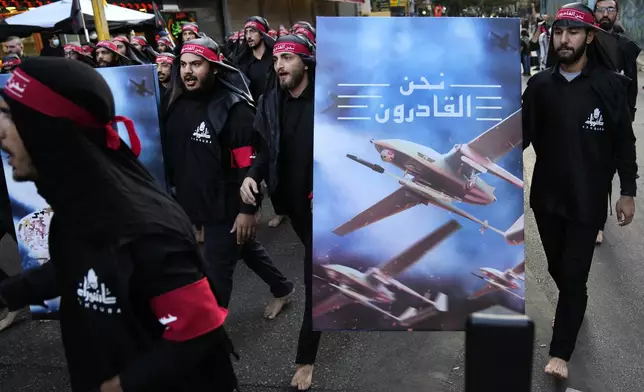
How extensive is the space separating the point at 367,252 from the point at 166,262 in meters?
1.36

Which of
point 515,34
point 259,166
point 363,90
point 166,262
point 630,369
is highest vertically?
point 515,34

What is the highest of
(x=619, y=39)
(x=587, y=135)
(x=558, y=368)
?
(x=619, y=39)

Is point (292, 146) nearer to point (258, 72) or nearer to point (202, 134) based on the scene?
point (202, 134)

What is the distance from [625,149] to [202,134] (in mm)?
2446

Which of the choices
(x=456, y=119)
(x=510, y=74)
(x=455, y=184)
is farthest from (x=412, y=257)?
(x=510, y=74)

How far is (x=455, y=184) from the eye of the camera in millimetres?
2562

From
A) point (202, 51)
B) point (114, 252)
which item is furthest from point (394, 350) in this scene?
point (114, 252)

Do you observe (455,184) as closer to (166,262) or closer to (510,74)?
(510,74)

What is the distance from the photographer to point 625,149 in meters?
3.08

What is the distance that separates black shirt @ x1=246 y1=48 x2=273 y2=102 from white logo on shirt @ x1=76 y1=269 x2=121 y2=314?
20.2 ft

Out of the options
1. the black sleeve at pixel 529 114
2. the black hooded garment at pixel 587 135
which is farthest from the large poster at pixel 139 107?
the black hooded garment at pixel 587 135

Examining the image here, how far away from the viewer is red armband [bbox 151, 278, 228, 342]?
1.44m

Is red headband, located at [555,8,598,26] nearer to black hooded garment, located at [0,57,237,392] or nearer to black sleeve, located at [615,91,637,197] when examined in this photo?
black sleeve, located at [615,91,637,197]

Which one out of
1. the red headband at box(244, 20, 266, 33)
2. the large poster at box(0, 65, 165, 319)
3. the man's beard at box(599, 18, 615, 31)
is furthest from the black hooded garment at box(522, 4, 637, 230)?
the red headband at box(244, 20, 266, 33)
